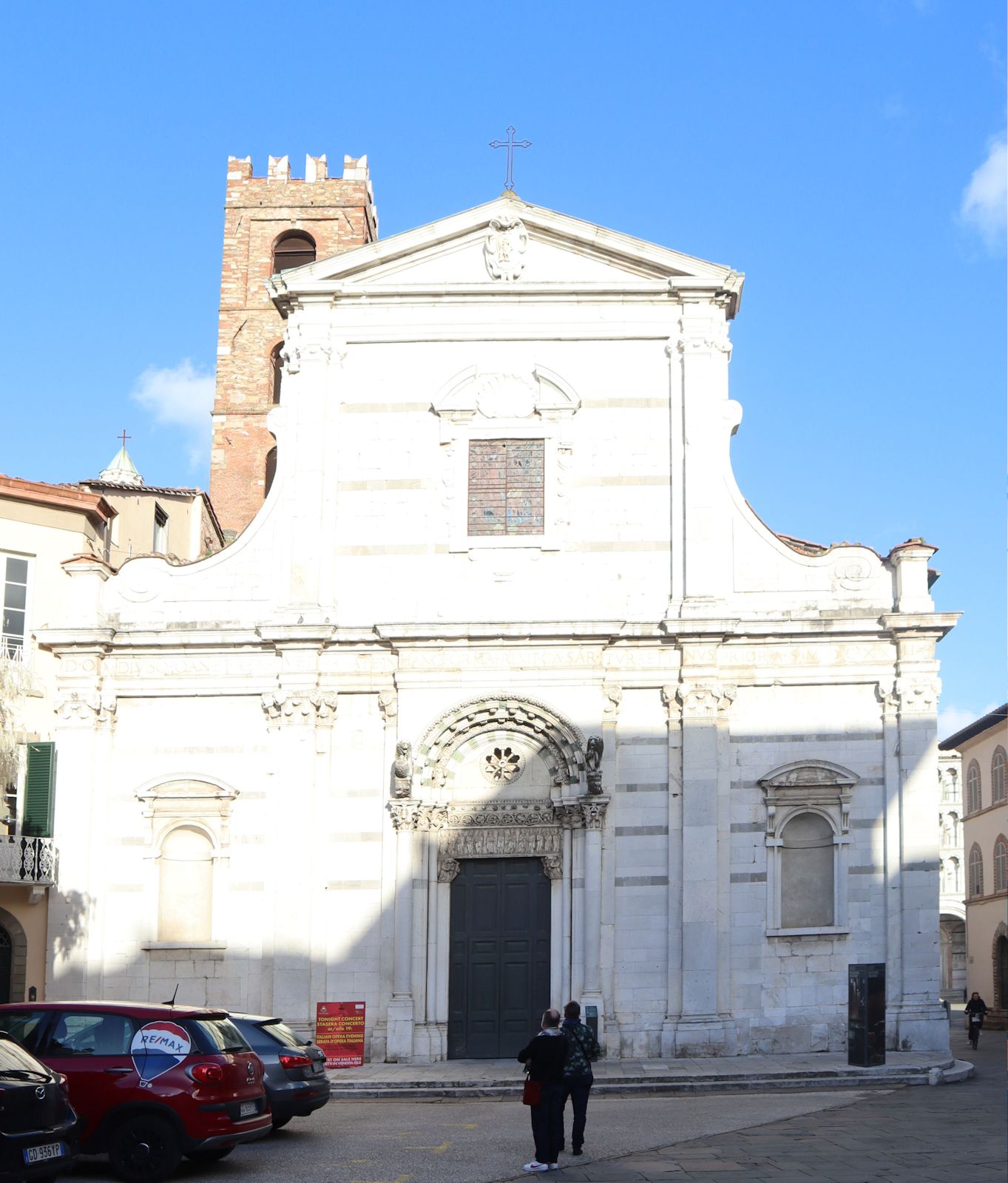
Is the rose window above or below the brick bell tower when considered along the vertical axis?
below

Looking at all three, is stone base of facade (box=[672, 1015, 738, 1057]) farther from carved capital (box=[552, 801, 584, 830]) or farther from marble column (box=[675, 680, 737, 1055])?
carved capital (box=[552, 801, 584, 830])

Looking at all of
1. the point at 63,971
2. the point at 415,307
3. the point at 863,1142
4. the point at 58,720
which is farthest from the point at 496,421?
the point at 863,1142

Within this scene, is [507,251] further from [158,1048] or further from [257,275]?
[257,275]

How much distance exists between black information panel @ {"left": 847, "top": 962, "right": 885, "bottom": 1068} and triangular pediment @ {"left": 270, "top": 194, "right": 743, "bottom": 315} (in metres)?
Answer: 11.1

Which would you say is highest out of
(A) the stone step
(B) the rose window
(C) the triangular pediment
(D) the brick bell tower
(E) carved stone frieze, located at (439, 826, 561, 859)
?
(D) the brick bell tower

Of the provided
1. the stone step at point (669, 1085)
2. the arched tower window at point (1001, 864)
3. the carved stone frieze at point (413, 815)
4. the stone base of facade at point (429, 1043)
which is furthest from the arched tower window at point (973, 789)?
the stone base of facade at point (429, 1043)

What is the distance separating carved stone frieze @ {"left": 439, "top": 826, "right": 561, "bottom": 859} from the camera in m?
24.4

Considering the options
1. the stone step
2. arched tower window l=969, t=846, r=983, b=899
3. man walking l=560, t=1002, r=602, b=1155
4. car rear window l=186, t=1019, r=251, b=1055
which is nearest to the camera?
car rear window l=186, t=1019, r=251, b=1055

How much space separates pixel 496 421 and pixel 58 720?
28.0 feet

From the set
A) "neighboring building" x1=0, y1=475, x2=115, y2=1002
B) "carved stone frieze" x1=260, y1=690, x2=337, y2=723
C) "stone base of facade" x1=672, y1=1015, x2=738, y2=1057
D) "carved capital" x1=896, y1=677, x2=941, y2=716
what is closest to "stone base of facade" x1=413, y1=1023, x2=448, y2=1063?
"stone base of facade" x1=672, y1=1015, x2=738, y2=1057

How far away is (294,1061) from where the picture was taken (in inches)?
656

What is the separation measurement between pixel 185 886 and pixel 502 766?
5.36 meters

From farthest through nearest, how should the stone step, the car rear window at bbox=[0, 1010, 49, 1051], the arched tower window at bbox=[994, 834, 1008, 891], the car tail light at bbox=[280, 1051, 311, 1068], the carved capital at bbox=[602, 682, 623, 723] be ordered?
the arched tower window at bbox=[994, 834, 1008, 891]
the carved capital at bbox=[602, 682, 623, 723]
the stone step
the car tail light at bbox=[280, 1051, 311, 1068]
the car rear window at bbox=[0, 1010, 49, 1051]

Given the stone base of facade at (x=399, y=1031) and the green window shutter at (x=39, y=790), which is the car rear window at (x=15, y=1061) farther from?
the green window shutter at (x=39, y=790)
